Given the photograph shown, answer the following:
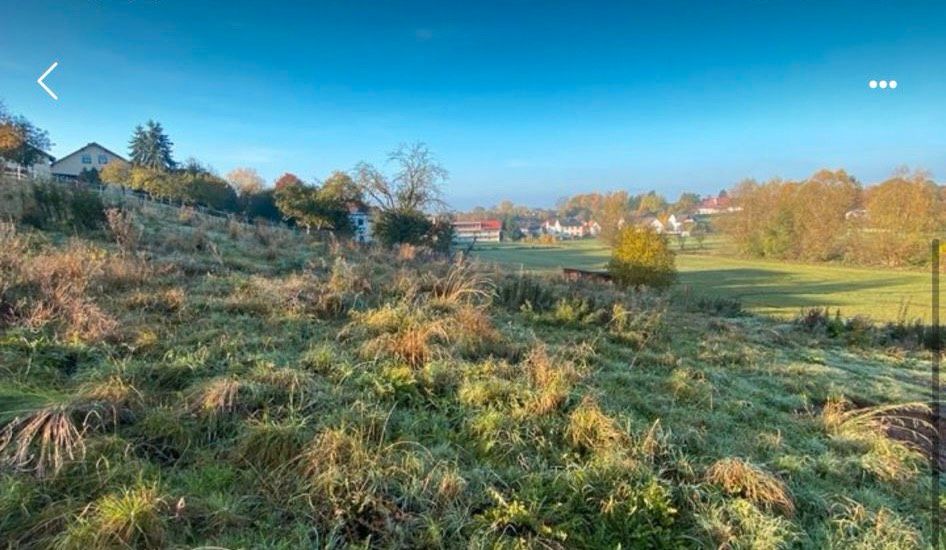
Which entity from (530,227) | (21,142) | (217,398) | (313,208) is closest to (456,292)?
(217,398)

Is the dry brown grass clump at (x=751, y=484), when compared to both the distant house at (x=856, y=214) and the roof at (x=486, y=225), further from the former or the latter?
the roof at (x=486, y=225)

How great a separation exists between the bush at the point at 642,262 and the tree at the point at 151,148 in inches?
1593

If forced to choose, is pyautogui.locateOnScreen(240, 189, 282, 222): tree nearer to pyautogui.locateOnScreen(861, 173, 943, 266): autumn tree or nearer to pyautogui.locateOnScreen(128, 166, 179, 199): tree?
pyautogui.locateOnScreen(128, 166, 179, 199): tree

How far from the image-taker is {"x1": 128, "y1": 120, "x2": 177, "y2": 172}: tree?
4225cm

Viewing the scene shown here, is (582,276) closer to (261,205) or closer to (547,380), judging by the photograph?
(547,380)

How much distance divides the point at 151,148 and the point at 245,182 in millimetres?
8061

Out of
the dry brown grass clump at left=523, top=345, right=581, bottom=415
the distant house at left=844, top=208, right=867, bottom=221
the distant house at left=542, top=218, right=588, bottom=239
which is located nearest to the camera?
the dry brown grass clump at left=523, top=345, right=581, bottom=415

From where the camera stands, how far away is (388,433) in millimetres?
3004

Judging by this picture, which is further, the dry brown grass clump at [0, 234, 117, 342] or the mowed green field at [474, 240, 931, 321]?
the mowed green field at [474, 240, 931, 321]

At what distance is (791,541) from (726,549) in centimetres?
40

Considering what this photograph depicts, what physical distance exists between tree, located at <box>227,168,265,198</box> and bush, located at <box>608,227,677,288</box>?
97.3 ft

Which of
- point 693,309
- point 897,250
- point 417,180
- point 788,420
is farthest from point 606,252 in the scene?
point 788,420

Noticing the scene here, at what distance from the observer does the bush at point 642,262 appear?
63.8ft

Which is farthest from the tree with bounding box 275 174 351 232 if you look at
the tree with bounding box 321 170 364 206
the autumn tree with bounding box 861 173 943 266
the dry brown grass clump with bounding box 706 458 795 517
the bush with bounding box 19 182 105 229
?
the autumn tree with bounding box 861 173 943 266
